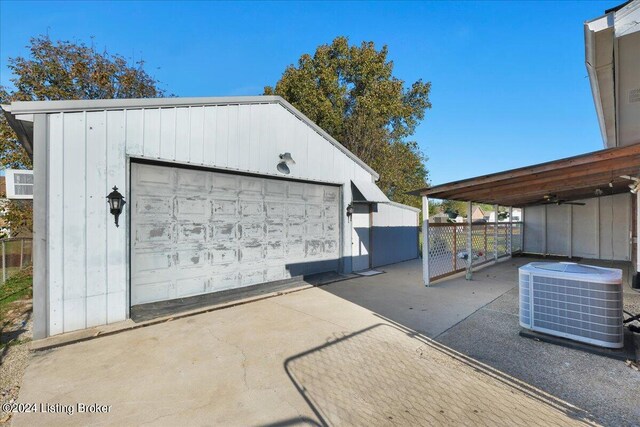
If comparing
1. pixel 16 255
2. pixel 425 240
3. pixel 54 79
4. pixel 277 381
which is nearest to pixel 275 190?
pixel 425 240

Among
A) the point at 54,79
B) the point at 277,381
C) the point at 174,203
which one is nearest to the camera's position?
the point at 277,381

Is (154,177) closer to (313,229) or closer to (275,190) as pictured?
(275,190)

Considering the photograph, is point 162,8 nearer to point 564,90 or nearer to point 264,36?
point 264,36

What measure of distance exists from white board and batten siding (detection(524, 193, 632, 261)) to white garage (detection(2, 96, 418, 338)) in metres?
9.31

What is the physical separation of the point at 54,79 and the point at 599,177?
17.8m

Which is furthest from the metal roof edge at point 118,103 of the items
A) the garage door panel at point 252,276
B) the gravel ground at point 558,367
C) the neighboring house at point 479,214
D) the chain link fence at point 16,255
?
the neighboring house at point 479,214

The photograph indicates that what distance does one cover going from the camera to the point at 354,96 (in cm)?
1512

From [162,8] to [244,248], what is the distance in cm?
825

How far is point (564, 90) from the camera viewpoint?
10.0 metres

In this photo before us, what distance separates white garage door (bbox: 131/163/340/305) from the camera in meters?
4.98

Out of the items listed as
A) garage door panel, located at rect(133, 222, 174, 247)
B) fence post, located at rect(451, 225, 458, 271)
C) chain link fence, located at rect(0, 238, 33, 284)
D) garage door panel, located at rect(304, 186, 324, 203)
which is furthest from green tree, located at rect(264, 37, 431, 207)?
chain link fence, located at rect(0, 238, 33, 284)

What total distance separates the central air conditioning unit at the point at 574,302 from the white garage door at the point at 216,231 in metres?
4.79

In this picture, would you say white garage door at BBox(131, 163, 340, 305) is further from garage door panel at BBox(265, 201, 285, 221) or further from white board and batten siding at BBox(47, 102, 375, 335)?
white board and batten siding at BBox(47, 102, 375, 335)

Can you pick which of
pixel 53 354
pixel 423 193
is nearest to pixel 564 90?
pixel 423 193
